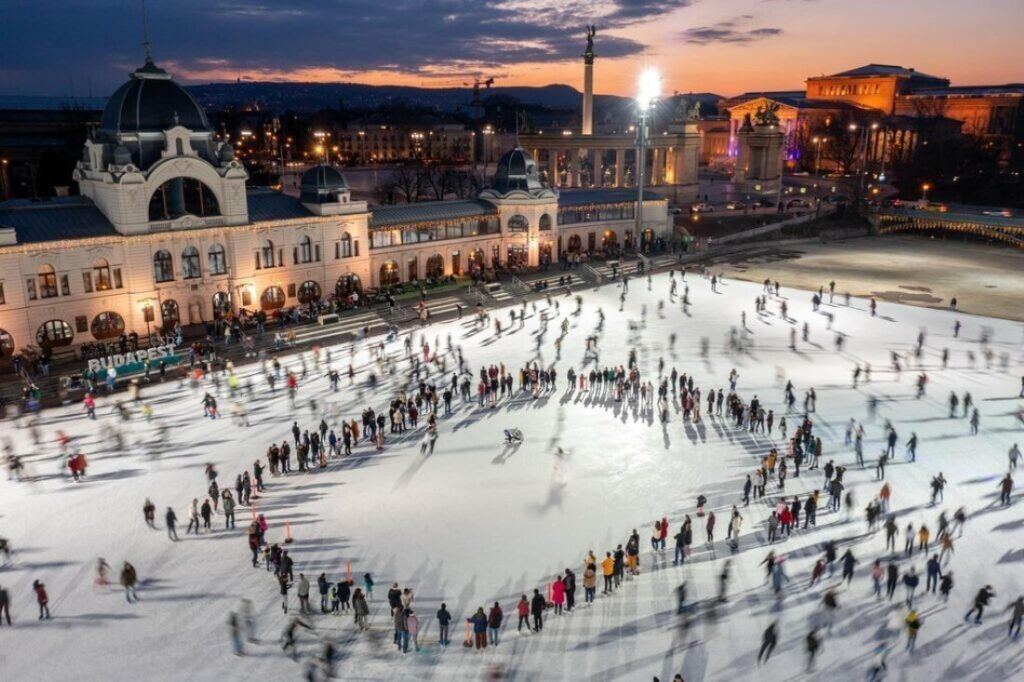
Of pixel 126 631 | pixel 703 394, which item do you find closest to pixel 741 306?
pixel 703 394

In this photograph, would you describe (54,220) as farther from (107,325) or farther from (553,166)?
(553,166)

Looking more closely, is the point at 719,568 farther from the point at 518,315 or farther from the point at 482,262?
the point at 482,262

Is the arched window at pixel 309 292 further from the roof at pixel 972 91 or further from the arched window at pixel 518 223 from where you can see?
the roof at pixel 972 91

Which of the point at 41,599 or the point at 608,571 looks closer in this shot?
the point at 41,599

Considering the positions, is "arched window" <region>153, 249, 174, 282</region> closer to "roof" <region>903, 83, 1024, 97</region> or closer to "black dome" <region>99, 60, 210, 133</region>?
"black dome" <region>99, 60, 210, 133</region>

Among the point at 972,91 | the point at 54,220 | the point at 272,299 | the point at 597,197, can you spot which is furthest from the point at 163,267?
the point at 972,91
